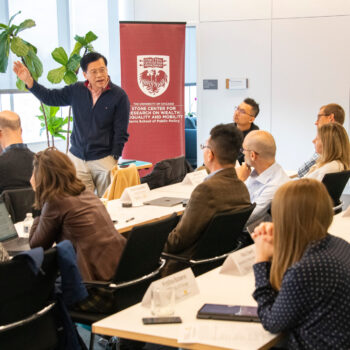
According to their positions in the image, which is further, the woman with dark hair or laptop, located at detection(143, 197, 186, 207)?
laptop, located at detection(143, 197, 186, 207)

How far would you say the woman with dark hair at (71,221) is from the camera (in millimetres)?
3180

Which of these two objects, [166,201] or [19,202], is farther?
[166,201]

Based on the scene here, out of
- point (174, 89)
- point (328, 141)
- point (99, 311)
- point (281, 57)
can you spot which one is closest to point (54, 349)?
point (99, 311)

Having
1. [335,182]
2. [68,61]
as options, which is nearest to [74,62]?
[68,61]

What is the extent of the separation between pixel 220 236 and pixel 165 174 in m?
2.17

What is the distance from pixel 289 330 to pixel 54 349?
120 centimetres

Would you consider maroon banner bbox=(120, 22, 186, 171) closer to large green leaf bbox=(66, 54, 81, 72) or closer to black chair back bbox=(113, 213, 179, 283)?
→ large green leaf bbox=(66, 54, 81, 72)

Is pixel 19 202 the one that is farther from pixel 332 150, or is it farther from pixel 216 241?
pixel 332 150

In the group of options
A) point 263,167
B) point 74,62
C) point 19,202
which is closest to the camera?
point 19,202

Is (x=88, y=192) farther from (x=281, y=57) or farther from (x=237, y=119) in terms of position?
(x=281, y=57)

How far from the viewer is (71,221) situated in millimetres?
3189

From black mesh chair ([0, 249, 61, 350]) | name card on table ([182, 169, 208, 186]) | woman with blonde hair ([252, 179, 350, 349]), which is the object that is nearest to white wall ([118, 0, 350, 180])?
name card on table ([182, 169, 208, 186])

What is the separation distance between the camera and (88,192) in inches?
132

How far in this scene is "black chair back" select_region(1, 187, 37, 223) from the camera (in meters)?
4.16
